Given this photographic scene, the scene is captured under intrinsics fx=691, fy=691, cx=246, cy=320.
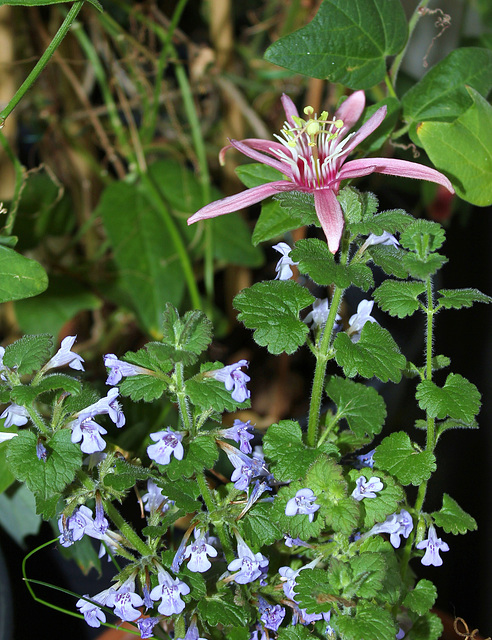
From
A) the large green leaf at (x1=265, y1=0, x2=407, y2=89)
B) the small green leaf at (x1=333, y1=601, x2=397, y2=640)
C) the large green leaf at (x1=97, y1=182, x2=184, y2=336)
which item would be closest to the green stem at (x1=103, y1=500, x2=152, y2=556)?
the small green leaf at (x1=333, y1=601, x2=397, y2=640)

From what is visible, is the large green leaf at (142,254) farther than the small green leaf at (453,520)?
Yes

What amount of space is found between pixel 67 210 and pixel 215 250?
25 centimetres

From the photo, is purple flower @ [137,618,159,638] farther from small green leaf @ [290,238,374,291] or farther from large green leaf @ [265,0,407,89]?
large green leaf @ [265,0,407,89]

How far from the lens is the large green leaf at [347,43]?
0.55 meters

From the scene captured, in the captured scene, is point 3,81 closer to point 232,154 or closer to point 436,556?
point 232,154

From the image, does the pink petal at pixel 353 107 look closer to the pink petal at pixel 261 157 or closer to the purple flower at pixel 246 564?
the pink petal at pixel 261 157

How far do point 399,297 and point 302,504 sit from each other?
15 centimetres

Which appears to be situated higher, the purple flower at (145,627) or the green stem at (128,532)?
the green stem at (128,532)

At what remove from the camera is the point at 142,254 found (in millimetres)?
951

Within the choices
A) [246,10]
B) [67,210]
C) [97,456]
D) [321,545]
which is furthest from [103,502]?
[246,10]

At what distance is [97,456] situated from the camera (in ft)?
1.55

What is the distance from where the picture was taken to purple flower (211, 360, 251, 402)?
1.34ft

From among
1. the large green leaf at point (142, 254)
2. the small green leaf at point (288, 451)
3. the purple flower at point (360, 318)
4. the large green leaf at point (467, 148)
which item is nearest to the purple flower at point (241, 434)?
the small green leaf at point (288, 451)

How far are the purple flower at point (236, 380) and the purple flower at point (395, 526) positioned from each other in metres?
0.13
